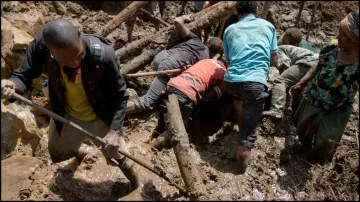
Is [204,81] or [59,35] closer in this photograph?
[59,35]

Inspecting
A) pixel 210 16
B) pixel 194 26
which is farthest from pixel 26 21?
pixel 210 16

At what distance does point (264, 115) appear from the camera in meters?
4.71

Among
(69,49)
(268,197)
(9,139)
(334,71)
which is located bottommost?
(268,197)

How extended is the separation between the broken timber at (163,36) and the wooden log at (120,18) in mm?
347

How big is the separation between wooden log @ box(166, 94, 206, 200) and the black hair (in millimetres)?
1596

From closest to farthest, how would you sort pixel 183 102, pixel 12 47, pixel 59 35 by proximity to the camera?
pixel 59 35 → pixel 183 102 → pixel 12 47

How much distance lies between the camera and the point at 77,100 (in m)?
3.13

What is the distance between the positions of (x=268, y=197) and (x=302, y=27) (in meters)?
4.93

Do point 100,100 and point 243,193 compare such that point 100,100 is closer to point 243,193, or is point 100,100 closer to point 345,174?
point 243,193

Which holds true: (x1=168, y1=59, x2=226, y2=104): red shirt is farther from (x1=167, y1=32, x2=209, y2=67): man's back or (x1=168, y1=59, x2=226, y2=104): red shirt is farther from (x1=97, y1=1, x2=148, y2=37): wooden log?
(x1=97, y1=1, x2=148, y2=37): wooden log

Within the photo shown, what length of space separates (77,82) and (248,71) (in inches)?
71.8

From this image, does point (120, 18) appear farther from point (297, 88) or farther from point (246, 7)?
point (297, 88)

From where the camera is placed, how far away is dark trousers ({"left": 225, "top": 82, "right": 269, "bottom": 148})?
3.84 metres

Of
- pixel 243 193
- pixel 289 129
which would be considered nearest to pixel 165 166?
pixel 243 193
